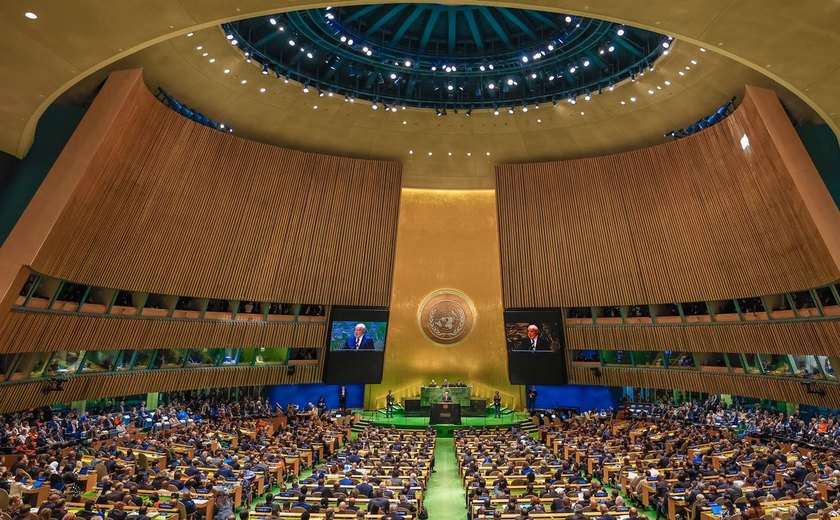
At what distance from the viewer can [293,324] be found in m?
21.4

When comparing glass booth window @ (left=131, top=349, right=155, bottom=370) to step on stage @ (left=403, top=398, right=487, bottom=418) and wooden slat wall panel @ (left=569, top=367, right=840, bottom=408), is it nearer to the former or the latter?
step on stage @ (left=403, top=398, right=487, bottom=418)

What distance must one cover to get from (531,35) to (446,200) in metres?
9.83

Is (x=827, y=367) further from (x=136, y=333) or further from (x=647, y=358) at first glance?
(x=136, y=333)

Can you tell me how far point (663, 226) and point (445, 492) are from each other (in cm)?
1275

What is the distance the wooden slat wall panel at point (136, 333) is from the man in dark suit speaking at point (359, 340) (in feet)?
3.68

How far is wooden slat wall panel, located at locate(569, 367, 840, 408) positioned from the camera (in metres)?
14.8

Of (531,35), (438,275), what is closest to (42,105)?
(531,35)

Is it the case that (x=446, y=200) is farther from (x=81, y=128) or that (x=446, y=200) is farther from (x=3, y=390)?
(x=3, y=390)

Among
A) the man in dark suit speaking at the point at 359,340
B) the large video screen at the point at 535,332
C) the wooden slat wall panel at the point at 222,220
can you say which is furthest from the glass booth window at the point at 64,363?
the large video screen at the point at 535,332

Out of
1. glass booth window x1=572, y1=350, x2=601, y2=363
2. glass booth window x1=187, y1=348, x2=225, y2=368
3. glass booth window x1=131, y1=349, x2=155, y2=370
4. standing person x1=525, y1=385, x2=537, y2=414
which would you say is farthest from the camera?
standing person x1=525, y1=385, x2=537, y2=414

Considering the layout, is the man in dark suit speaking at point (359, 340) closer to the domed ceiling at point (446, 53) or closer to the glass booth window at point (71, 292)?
the domed ceiling at point (446, 53)

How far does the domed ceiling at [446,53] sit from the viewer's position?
16.8m

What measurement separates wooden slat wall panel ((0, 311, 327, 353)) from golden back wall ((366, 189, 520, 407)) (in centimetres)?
515


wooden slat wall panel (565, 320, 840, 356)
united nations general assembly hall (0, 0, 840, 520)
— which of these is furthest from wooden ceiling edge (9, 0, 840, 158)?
wooden slat wall panel (565, 320, 840, 356)
